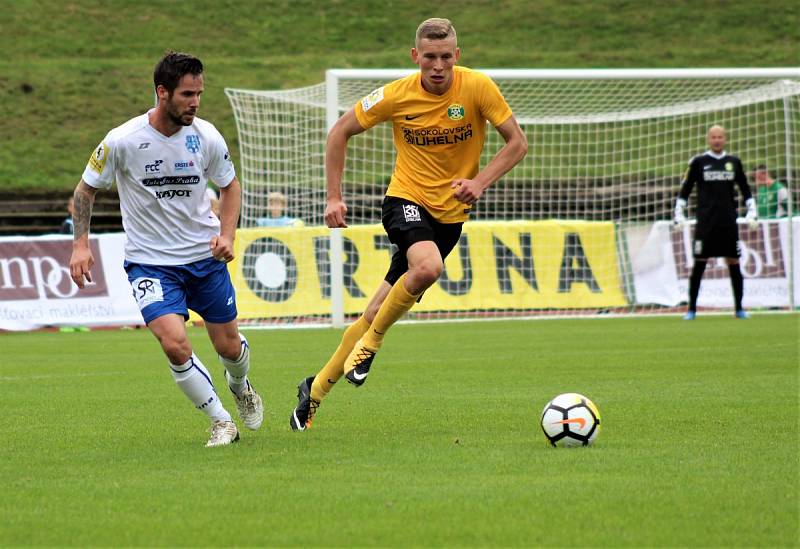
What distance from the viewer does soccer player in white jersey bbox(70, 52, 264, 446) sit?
6992 mm

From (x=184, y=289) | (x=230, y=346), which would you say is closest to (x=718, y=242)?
(x=230, y=346)

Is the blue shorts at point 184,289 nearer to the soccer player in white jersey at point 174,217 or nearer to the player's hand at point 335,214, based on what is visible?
the soccer player in white jersey at point 174,217

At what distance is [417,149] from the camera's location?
8109 millimetres

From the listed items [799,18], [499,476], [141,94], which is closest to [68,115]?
[141,94]

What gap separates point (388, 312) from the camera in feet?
25.4

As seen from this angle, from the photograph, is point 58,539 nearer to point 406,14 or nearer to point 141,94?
point 141,94

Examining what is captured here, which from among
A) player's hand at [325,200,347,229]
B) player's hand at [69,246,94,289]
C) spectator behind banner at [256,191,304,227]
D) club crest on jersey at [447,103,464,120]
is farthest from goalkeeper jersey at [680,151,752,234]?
player's hand at [69,246,94,289]

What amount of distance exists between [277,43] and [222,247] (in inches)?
1549

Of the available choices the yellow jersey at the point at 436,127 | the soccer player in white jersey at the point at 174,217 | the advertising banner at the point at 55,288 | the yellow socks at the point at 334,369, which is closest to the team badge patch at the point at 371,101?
the yellow jersey at the point at 436,127

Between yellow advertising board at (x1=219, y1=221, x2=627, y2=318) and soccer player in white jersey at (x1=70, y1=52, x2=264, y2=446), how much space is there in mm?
11686

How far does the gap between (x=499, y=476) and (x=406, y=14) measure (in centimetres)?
4402

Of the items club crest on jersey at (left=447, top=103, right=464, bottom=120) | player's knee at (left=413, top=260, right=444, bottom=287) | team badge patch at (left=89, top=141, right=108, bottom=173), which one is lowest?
player's knee at (left=413, top=260, right=444, bottom=287)

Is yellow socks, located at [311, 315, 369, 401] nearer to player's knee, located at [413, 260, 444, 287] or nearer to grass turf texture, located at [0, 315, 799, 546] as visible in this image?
grass turf texture, located at [0, 315, 799, 546]

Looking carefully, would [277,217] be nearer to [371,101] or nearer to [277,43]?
[371,101]
